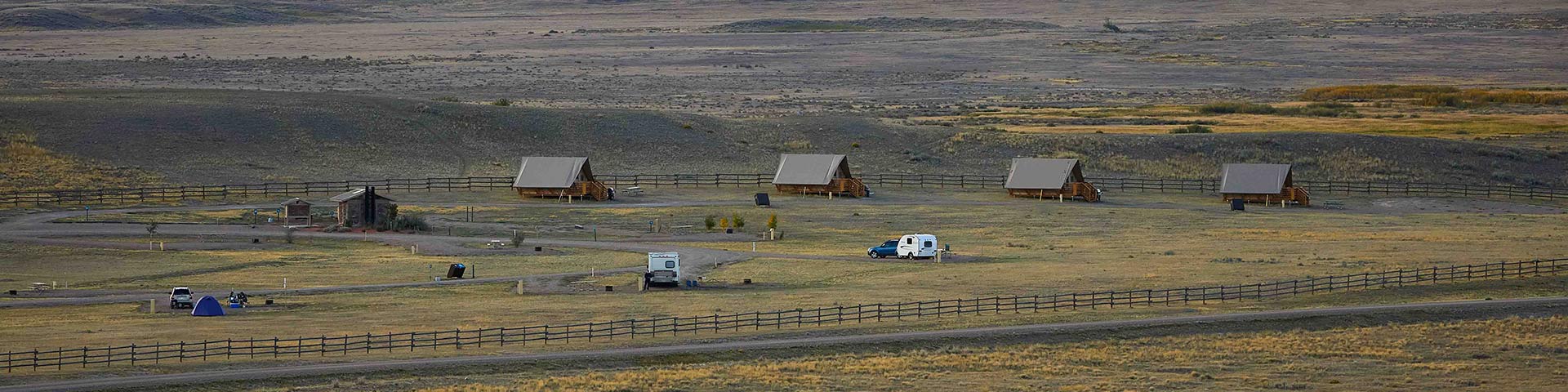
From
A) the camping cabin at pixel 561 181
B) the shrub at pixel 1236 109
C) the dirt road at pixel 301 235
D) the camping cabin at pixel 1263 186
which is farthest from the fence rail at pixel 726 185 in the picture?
the shrub at pixel 1236 109

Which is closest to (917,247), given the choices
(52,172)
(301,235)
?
(301,235)

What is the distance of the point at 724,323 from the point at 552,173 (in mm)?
40855

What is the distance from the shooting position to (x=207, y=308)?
51.4 meters

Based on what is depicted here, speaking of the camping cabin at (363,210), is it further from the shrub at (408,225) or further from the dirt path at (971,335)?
the dirt path at (971,335)

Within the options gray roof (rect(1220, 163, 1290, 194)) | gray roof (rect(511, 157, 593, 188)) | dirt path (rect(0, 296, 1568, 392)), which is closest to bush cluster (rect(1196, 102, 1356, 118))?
gray roof (rect(1220, 163, 1290, 194))

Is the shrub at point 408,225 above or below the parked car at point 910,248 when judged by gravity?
above

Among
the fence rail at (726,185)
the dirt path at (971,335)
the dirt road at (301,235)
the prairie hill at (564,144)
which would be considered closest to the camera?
the dirt path at (971,335)

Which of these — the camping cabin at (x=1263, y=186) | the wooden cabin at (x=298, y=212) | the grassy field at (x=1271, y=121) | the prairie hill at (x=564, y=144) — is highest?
the grassy field at (x=1271, y=121)

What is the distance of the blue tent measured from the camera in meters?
51.3

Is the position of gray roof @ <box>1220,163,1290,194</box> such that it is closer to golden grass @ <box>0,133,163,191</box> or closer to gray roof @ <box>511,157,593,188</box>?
gray roof @ <box>511,157,593,188</box>

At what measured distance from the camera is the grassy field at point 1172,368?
43.8 metres

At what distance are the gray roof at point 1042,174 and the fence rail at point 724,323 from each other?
29139 millimetres

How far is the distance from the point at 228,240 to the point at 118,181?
23.3 metres

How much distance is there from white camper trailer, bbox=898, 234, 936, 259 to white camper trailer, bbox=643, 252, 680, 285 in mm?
11062
